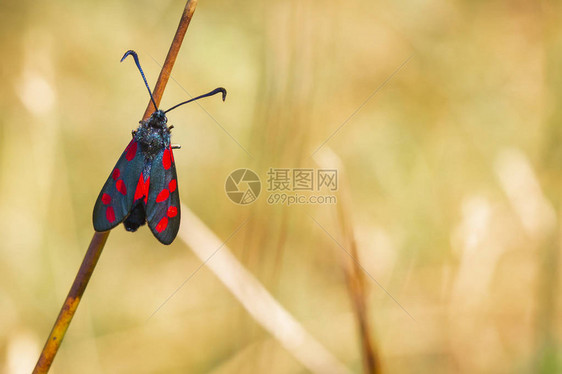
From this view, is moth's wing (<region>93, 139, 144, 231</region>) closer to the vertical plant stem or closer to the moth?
the moth

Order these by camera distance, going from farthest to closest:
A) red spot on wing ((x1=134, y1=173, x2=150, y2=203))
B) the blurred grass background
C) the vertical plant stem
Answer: the blurred grass background, red spot on wing ((x1=134, y1=173, x2=150, y2=203)), the vertical plant stem

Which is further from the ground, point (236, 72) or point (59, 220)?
point (236, 72)

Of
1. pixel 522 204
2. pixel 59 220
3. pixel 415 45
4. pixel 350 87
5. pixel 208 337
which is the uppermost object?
pixel 415 45

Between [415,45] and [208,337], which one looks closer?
[208,337]

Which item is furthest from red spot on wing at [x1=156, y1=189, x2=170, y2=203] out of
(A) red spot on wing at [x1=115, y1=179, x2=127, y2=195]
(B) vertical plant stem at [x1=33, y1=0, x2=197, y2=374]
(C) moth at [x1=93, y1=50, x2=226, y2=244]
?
(B) vertical plant stem at [x1=33, y1=0, x2=197, y2=374]

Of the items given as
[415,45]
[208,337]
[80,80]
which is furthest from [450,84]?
[80,80]

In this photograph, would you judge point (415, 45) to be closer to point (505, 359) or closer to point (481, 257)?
point (481, 257)

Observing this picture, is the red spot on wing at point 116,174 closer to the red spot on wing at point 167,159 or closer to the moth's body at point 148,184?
the moth's body at point 148,184
